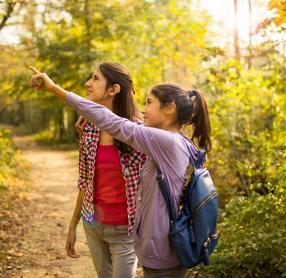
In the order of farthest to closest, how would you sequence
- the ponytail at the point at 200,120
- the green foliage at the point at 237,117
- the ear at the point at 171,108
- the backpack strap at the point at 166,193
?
the green foliage at the point at 237,117 → the ponytail at the point at 200,120 → the ear at the point at 171,108 → the backpack strap at the point at 166,193

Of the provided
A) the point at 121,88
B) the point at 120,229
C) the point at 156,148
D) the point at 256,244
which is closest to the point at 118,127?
the point at 156,148

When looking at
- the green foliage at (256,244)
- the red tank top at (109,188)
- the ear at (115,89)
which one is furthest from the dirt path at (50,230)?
the ear at (115,89)

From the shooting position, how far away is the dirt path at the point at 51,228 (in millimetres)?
5453

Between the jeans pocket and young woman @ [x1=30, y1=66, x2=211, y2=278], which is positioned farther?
the jeans pocket

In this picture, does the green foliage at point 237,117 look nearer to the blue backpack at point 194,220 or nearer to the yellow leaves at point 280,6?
the yellow leaves at point 280,6

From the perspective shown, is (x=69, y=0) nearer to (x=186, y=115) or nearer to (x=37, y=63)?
(x=37, y=63)

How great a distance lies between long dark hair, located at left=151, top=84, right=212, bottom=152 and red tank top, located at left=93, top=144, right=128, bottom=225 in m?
0.56

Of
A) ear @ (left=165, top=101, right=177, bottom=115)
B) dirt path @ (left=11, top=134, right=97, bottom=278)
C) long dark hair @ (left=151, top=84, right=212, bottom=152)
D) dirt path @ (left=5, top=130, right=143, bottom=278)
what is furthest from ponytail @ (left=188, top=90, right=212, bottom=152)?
dirt path @ (left=11, top=134, right=97, bottom=278)

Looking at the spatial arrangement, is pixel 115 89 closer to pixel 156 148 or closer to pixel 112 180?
pixel 112 180

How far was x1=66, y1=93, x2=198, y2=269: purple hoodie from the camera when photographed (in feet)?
7.04

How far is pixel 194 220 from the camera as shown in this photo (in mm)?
2121

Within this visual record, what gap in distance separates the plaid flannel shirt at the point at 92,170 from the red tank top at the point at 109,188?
1.5 inches

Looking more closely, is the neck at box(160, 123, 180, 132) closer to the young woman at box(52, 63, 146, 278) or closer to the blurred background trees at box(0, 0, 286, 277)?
the young woman at box(52, 63, 146, 278)

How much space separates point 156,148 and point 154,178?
0.16m
